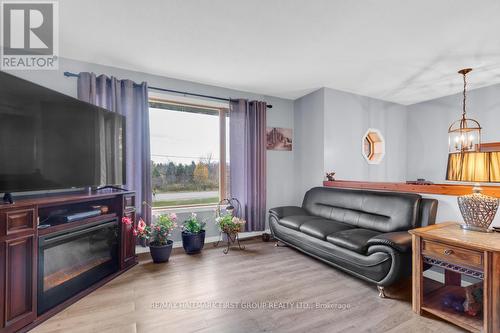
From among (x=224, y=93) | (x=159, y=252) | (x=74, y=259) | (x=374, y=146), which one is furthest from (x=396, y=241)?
(x=224, y=93)

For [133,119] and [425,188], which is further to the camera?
[133,119]

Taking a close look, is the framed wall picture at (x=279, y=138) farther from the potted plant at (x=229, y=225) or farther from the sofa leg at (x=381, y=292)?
the sofa leg at (x=381, y=292)

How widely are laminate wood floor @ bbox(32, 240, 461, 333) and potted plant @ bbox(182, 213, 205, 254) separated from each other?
0.40 meters

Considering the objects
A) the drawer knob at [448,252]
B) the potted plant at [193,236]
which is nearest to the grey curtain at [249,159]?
the potted plant at [193,236]

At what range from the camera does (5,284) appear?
62.6 inches

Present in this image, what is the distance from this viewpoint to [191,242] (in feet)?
10.6

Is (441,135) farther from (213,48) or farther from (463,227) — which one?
(213,48)

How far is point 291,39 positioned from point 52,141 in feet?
8.20

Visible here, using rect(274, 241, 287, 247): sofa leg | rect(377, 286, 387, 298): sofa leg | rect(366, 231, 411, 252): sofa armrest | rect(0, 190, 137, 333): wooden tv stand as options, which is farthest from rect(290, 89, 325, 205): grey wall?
rect(0, 190, 137, 333): wooden tv stand

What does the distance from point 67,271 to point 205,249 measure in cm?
169

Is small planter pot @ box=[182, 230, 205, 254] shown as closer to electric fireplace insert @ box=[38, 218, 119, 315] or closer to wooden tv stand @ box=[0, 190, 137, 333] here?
electric fireplace insert @ box=[38, 218, 119, 315]

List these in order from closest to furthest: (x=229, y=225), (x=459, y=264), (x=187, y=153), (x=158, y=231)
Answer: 1. (x=459, y=264)
2. (x=158, y=231)
3. (x=229, y=225)
4. (x=187, y=153)

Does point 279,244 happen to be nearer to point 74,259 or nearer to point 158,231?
point 158,231

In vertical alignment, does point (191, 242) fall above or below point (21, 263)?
below
